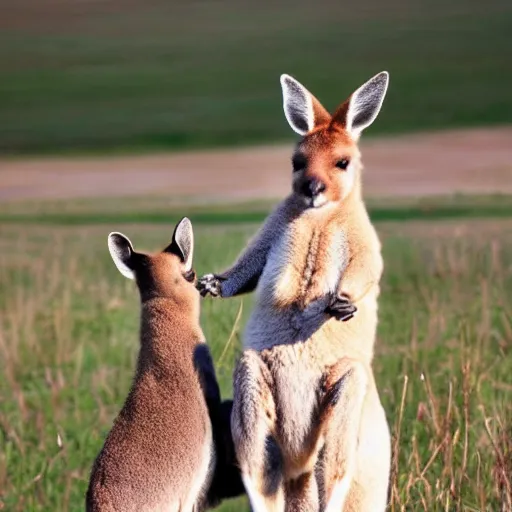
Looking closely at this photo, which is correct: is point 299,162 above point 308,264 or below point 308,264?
above

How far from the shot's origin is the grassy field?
656 centimetres

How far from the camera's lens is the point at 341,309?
4.95 meters

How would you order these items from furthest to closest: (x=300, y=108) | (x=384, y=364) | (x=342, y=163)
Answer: (x=384, y=364)
(x=300, y=108)
(x=342, y=163)

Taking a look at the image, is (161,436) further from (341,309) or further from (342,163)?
(342,163)

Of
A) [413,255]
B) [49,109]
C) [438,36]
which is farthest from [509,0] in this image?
[413,255]

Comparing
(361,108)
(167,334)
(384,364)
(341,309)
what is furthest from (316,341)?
(384,364)

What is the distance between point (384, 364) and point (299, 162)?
389 cm

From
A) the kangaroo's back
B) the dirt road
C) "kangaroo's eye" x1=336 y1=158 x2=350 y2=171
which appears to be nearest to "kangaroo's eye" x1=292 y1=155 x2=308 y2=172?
"kangaroo's eye" x1=336 y1=158 x2=350 y2=171

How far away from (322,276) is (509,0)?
64.2m

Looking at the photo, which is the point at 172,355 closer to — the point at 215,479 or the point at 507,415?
the point at 215,479

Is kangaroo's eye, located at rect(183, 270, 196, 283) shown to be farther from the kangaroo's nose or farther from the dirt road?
the dirt road

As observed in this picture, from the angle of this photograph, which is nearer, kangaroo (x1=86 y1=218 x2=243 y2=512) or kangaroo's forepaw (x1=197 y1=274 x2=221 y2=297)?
kangaroo (x1=86 y1=218 x2=243 y2=512)

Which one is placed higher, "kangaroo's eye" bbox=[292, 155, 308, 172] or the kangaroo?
"kangaroo's eye" bbox=[292, 155, 308, 172]

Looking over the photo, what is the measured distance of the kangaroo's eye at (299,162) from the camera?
516 centimetres
